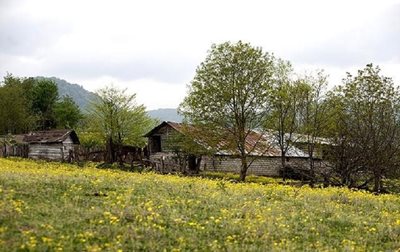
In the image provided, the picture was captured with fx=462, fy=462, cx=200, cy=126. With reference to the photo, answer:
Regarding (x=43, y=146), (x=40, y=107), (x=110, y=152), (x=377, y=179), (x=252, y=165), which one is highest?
(x=40, y=107)

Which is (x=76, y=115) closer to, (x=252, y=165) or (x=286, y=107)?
(x=252, y=165)

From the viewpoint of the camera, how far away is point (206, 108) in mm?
45438

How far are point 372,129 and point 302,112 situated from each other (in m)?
11.9

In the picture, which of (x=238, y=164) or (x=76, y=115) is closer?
(x=238, y=164)

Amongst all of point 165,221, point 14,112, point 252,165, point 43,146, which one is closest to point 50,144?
point 43,146

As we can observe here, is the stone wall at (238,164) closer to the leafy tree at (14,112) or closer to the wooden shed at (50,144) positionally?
the wooden shed at (50,144)

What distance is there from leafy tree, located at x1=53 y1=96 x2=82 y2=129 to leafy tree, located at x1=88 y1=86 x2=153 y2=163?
3298cm

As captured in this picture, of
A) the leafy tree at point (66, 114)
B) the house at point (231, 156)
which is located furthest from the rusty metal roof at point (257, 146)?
the leafy tree at point (66, 114)

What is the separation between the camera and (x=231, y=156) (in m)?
52.8

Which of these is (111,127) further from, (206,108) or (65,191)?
(65,191)

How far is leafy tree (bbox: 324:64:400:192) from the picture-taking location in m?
40.0

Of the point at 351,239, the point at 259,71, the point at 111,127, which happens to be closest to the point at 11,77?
the point at 111,127

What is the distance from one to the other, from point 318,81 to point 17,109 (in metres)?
65.7

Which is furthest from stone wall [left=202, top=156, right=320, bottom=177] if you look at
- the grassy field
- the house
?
the grassy field
